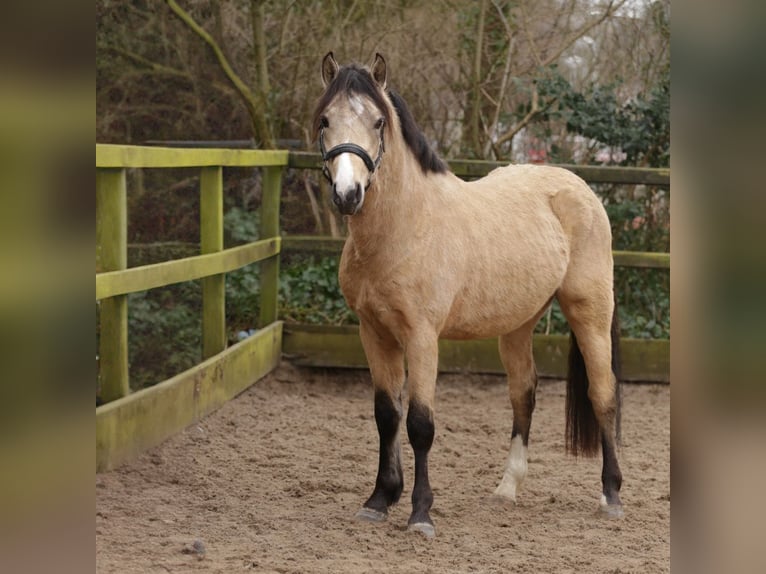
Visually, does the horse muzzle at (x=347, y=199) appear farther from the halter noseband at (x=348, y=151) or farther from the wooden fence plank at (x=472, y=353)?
the wooden fence plank at (x=472, y=353)

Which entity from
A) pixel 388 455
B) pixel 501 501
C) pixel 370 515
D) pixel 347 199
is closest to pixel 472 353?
pixel 501 501

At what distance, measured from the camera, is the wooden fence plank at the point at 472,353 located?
6320mm

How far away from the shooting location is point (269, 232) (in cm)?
645

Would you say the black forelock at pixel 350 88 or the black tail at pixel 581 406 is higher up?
the black forelock at pixel 350 88

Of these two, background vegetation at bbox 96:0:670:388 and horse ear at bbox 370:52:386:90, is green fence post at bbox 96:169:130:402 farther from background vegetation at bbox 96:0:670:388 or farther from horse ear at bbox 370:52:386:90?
background vegetation at bbox 96:0:670:388

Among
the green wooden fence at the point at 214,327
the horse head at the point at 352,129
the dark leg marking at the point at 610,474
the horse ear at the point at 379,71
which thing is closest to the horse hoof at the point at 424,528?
the dark leg marking at the point at 610,474

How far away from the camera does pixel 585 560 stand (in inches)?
132

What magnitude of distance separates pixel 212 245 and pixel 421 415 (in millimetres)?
2144

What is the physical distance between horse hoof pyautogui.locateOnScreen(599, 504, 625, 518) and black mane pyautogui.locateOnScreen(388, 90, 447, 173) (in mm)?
1551

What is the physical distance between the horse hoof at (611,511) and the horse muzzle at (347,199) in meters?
1.75

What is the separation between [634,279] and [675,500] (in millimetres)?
6645

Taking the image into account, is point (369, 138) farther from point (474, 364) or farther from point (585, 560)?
point (474, 364)

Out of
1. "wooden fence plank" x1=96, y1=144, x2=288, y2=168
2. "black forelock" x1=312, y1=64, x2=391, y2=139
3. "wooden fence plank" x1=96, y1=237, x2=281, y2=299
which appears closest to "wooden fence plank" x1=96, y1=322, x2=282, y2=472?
"wooden fence plank" x1=96, y1=237, x2=281, y2=299

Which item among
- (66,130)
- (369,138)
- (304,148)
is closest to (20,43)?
(66,130)
